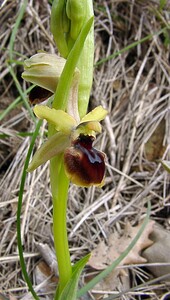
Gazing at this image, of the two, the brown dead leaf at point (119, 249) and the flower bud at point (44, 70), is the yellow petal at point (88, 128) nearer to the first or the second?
the flower bud at point (44, 70)

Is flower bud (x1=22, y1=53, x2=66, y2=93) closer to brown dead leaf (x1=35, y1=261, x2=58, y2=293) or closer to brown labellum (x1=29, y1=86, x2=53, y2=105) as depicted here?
brown labellum (x1=29, y1=86, x2=53, y2=105)

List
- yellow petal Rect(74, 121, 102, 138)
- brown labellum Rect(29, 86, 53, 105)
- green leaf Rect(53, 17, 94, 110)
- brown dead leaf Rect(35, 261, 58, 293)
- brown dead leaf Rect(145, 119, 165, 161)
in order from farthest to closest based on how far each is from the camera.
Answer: brown dead leaf Rect(145, 119, 165, 161) → brown dead leaf Rect(35, 261, 58, 293) → brown labellum Rect(29, 86, 53, 105) → yellow petal Rect(74, 121, 102, 138) → green leaf Rect(53, 17, 94, 110)

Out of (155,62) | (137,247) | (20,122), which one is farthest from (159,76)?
(137,247)

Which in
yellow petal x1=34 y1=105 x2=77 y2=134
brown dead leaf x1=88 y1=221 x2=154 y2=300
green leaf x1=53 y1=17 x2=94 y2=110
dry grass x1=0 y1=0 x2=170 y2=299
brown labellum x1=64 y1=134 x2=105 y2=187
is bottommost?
brown dead leaf x1=88 y1=221 x2=154 y2=300

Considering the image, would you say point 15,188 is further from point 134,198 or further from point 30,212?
point 134,198

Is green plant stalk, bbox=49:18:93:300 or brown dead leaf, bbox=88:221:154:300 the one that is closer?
green plant stalk, bbox=49:18:93:300

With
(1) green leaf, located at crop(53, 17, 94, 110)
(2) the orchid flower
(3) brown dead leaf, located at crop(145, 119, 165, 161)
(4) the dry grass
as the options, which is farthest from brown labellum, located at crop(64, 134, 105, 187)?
(3) brown dead leaf, located at crop(145, 119, 165, 161)

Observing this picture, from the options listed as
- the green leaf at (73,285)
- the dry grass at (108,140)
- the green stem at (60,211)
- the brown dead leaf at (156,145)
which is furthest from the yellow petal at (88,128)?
the brown dead leaf at (156,145)
